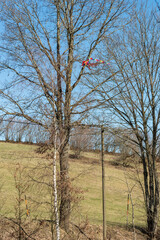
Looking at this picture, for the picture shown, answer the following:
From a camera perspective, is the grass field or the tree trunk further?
the grass field

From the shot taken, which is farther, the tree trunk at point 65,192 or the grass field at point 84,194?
the grass field at point 84,194

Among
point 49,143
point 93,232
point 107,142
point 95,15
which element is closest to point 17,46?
point 95,15

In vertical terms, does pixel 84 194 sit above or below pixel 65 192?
below

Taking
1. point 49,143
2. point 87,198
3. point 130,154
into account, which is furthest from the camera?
point 87,198

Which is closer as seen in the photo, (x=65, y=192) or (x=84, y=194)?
(x=65, y=192)

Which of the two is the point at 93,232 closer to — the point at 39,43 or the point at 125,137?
the point at 125,137

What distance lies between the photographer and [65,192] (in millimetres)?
7840

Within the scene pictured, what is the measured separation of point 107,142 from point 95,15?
535 centimetres

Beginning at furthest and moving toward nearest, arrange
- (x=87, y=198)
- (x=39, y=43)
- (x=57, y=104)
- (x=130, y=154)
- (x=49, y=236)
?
(x=87, y=198)
(x=130, y=154)
(x=39, y=43)
(x=57, y=104)
(x=49, y=236)

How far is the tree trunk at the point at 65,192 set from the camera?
25.2ft

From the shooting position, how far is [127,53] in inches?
478

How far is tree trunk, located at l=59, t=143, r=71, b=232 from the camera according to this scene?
7.68 m

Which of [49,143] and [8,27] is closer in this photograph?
[49,143]

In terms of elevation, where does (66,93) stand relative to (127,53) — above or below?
below
